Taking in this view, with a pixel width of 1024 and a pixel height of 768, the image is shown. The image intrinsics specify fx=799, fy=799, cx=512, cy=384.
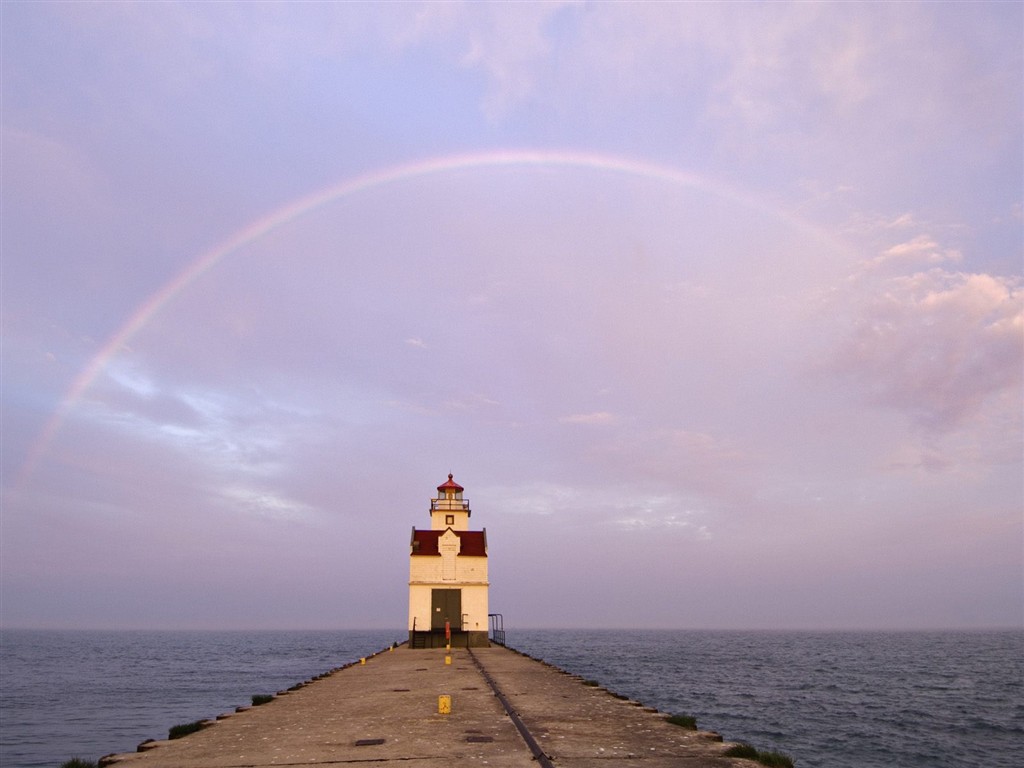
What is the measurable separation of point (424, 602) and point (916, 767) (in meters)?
28.0

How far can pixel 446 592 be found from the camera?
157 ft

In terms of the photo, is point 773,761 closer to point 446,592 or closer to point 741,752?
point 741,752

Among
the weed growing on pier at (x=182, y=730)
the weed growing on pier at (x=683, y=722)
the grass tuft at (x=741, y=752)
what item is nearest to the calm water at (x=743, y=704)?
the weed growing on pier at (x=683, y=722)

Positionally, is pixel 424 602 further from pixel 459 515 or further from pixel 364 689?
pixel 364 689

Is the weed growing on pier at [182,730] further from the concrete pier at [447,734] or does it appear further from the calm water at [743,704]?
the calm water at [743,704]

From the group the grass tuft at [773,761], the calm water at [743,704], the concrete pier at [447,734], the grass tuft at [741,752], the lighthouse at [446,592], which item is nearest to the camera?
the grass tuft at [773,761]

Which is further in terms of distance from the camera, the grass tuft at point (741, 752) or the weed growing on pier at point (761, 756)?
the grass tuft at point (741, 752)

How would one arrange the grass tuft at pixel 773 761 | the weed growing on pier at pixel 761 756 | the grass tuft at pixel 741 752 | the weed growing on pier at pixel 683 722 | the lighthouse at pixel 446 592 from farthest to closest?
1. the lighthouse at pixel 446 592
2. the weed growing on pier at pixel 683 722
3. the grass tuft at pixel 741 752
4. the weed growing on pier at pixel 761 756
5. the grass tuft at pixel 773 761

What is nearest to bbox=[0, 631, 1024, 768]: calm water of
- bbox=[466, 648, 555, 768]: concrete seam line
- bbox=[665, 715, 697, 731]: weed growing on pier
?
bbox=[466, 648, 555, 768]: concrete seam line

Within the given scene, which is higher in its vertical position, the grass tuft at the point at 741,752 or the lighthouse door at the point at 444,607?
the lighthouse door at the point at 444,607

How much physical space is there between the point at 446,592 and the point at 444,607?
98cm

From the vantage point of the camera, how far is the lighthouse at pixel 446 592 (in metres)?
47.8

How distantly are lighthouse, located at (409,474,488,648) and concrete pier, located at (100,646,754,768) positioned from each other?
22862 millimetres

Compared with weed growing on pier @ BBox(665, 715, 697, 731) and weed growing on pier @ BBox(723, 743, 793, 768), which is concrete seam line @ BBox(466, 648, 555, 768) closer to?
weed growing on pier @ BBox(723, 743, 793, 768)
